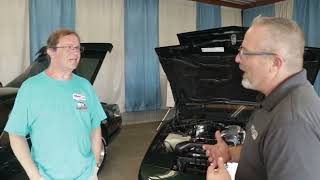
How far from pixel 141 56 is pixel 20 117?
5969 mm

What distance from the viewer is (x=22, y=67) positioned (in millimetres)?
6242

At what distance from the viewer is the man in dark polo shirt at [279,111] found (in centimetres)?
95

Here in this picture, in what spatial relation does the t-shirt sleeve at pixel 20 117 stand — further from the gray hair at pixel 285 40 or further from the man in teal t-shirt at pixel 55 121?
the gray hair at pixel 285 40

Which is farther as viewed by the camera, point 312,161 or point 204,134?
point 204,134

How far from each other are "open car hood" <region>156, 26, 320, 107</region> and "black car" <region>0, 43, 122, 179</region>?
2.80 ft

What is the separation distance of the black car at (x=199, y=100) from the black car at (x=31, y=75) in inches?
33.9

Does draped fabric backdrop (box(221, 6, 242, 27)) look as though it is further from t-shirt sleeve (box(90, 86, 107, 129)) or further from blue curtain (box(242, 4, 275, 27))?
t-shirt sleeve (box(90, 86, 107, 129))

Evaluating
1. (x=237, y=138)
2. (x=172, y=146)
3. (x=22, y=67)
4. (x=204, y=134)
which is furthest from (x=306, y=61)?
(x=22, y=67)

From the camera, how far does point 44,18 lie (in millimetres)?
6332

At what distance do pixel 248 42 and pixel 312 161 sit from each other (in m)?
0.47

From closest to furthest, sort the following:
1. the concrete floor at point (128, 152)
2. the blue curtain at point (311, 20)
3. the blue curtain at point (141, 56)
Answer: the concrete floor at point (128, 152) → the blue curtain at point (141, 56) → the blue curtain at point (311, 20)

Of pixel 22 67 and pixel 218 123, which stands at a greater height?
pixel 22 67

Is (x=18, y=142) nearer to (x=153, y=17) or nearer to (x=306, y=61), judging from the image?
(x=306, y=61)

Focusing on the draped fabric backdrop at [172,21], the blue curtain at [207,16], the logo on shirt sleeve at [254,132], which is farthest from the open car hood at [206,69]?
the blue curtain at [207,16]
